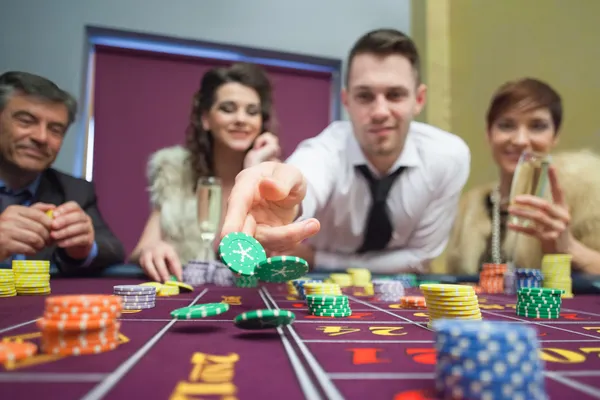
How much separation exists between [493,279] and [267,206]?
1115mm

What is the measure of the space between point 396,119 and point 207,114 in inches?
57.0

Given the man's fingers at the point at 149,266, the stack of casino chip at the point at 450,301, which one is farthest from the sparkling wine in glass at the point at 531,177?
the man's fingers at the point at 149,266

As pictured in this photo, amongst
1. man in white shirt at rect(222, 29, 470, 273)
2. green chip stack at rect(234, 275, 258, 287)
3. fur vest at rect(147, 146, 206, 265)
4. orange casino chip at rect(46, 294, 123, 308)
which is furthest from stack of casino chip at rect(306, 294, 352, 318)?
fur vest at rect(147, 146, 206, 265)

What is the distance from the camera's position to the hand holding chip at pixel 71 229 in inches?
83.7

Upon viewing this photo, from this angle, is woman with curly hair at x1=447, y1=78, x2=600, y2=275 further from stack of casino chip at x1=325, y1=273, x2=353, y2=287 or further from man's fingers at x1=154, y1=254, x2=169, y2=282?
man's fingers at x1=154, y1=254, x2=169, y2=282

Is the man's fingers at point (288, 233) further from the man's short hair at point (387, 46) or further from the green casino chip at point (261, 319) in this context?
the man's short hair at point (387, 46)

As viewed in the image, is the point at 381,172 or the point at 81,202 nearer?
the point at 81,202

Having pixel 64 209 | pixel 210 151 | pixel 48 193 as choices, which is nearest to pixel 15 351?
pixel 64 209

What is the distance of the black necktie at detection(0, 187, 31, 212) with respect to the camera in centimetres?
284

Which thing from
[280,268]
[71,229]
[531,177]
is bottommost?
[280,268]

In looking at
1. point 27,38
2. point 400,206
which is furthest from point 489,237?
point 27,38

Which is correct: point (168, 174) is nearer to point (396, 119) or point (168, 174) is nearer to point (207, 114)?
point (207, 114)

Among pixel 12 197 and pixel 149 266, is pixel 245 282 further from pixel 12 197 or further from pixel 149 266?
pixel 12 197

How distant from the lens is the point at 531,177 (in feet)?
7.57
